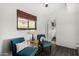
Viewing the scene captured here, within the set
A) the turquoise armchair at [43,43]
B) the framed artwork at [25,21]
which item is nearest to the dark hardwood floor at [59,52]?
the turquoise armchair at [43,43]

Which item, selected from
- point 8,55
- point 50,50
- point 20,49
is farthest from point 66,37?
point 8,55

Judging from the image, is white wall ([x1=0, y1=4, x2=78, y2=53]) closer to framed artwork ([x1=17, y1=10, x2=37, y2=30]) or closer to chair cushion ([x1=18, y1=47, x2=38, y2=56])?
framed artwork ([x1=17, y1=10, x2=37, y2=30])

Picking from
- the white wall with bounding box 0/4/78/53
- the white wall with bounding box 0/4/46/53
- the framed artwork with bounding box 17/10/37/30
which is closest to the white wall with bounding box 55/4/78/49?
the white wall with bounding box 0/4/78/53

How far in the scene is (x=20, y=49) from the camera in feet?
6.23

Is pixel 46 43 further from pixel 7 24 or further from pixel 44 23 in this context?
pixel 7 24

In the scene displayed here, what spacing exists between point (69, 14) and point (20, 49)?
924 millimetres

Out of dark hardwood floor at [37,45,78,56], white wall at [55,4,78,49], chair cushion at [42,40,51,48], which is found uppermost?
white wall at [55,4,78,49]

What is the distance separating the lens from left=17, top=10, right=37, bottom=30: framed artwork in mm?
1886

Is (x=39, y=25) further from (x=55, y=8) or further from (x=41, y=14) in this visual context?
(x=55, y=8)

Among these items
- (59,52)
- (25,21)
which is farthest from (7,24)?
(59,52)

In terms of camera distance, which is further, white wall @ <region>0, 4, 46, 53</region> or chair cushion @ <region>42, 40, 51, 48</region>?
chair cushion @ <region>42, 40, 51, 48</region>

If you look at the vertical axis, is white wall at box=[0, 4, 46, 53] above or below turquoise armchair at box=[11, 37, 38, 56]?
above

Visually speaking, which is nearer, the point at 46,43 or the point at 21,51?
the point at 21,51

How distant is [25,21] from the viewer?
194 cm
